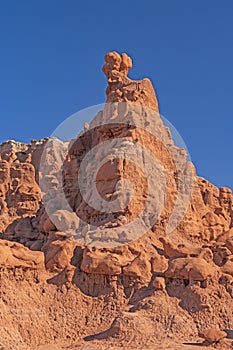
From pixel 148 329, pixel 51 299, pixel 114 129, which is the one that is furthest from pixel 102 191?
pixel 148 329

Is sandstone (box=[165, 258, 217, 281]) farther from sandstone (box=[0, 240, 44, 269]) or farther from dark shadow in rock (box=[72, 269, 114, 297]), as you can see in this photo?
sandstone (box=[0, 240, 44, 269])

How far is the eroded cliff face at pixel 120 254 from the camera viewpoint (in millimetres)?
25141

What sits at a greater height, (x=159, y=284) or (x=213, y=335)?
(x=159, y=284)

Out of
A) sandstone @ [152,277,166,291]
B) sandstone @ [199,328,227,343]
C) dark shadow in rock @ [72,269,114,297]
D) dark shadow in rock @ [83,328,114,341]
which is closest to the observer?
sandstone @ [199,328,227,343]

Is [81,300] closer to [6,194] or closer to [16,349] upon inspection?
[16,349]

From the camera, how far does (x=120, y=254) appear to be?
28.0 m

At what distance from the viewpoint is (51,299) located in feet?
88.1

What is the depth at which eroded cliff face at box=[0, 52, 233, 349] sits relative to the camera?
82.5ft

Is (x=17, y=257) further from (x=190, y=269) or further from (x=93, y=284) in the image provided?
(x=190, y=269)

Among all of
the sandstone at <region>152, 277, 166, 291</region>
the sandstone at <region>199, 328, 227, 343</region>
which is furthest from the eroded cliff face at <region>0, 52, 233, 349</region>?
the sandstone at <region>199, 328, 227, 343</region>

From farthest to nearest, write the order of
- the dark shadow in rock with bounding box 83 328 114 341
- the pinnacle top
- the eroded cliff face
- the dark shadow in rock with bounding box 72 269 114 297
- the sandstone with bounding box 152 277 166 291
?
1. the pinnacle top
2. the dark shadow in rock with bounding box 72 269 114 297
3. the sandstone with bounding box 152 277 166 291
4. the eroded cliff face
5. the dark shadow in rock with bounding box 83 328 114 341

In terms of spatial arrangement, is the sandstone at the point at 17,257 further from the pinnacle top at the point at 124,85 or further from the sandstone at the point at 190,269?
the pinnacle top at the point at 124,85

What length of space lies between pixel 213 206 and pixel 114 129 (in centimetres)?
769

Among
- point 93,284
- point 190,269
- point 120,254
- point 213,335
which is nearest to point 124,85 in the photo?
point 120,254
